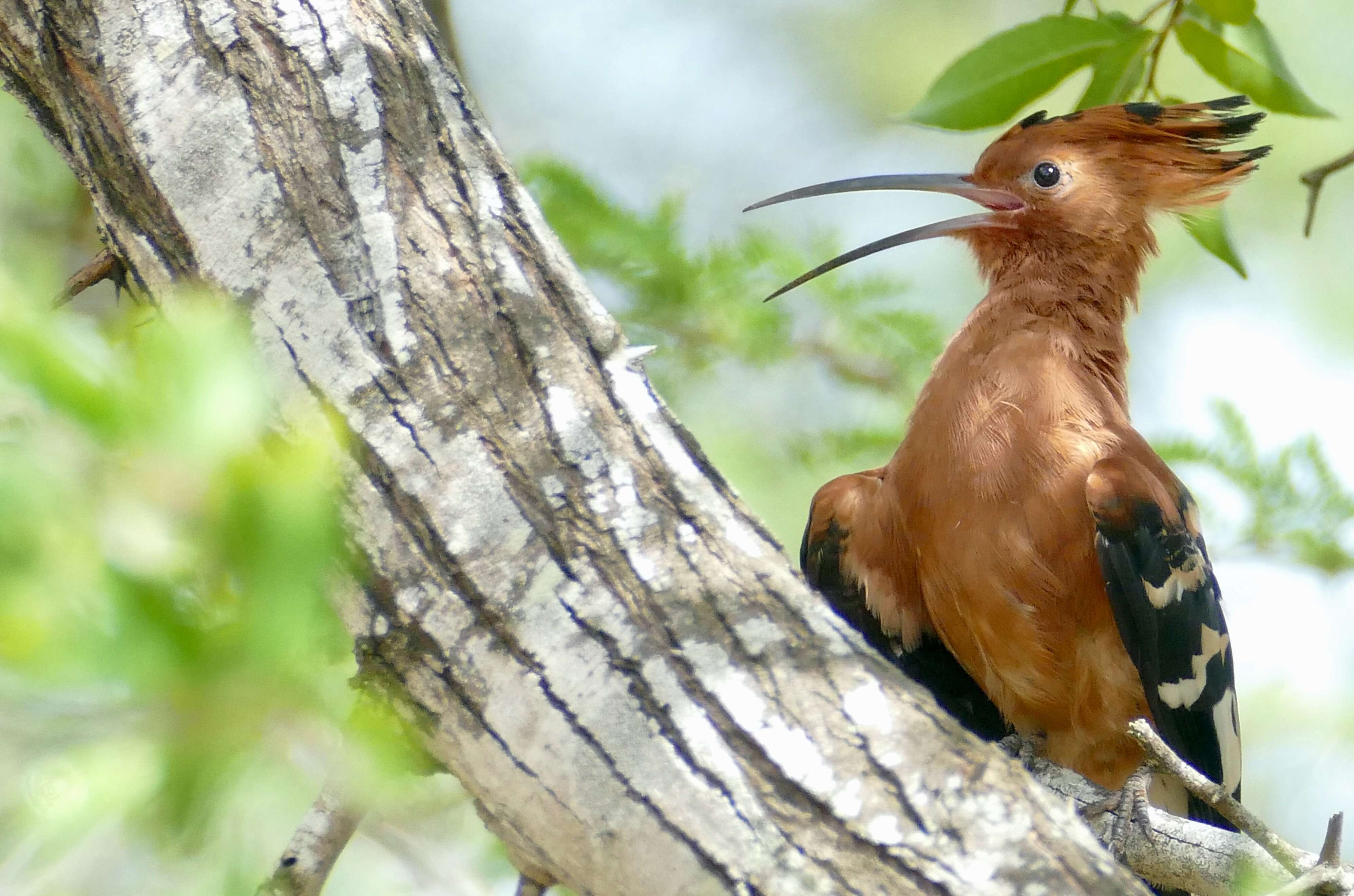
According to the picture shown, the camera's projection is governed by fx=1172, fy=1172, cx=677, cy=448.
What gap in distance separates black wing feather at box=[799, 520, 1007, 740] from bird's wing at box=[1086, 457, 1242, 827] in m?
0.43

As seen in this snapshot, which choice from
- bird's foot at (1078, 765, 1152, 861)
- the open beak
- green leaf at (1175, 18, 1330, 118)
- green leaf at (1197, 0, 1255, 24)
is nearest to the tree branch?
bird's foot at (1078, 765, 1152, 861)

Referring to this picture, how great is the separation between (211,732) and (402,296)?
882 mm

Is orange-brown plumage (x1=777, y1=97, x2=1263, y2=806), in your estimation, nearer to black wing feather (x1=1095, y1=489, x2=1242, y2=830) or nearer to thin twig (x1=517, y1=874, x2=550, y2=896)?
black wing feather (x1=1095, y1=489, x2=1242, y2=830)

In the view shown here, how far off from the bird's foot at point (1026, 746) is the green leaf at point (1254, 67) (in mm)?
1373

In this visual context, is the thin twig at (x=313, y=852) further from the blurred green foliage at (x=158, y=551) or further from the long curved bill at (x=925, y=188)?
the long curved bill at (x=925, y=188)

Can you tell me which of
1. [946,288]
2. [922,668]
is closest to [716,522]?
[922,668]

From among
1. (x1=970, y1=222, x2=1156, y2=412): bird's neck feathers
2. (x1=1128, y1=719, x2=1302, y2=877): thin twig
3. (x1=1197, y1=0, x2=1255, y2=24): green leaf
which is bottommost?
(x1=1128, y1=719, x2=1302, y2=877): thin twig

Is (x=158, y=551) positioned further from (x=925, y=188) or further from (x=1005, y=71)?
(x=925, y=188)

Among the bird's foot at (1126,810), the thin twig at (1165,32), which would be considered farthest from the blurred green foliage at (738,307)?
the bird's foot at (1126,810)

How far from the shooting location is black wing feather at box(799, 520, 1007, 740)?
99.6 inches

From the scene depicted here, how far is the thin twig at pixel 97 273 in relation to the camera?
175cm

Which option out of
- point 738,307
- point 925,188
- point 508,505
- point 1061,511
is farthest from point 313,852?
point 738,307

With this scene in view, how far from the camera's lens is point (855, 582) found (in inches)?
99.5

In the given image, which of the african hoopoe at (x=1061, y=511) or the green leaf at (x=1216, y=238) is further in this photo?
the green leaf at (x=1216, y=238)
